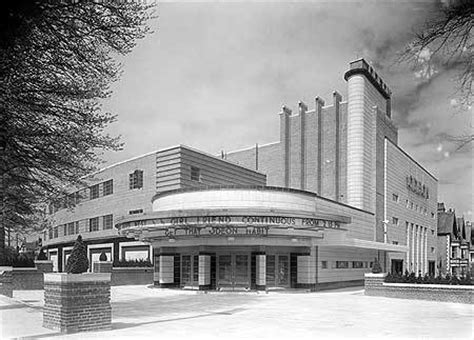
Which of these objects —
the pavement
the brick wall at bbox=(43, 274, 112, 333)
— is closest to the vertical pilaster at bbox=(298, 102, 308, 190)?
the pavement

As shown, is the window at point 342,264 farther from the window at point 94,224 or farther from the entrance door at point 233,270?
the window at point 94,224

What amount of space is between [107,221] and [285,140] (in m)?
19.6

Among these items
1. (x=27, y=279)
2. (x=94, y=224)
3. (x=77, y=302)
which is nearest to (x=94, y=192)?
(x=94, y=224)

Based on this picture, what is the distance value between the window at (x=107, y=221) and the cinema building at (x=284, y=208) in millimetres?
95

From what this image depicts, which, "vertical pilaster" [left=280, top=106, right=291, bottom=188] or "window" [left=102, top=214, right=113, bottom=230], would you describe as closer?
"window" [left=102, top=214, right=113, bottom=230]

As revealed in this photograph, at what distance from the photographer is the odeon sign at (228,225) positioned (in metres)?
28.8

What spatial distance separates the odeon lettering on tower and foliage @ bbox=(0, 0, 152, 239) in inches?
497

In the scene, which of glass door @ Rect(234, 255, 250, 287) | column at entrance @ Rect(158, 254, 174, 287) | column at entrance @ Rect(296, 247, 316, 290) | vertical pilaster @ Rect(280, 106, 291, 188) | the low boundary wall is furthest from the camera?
vertical pilaster @ Rect(280, 106, 291, 188)

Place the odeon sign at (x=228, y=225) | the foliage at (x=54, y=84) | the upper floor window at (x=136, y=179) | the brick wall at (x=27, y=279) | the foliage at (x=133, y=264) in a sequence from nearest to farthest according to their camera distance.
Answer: the foliage at (x=54, y=84)
the odeon sign at (x=228, y=225)
the brick wall at (x=27, y=279)
the foliage at (x=133, y=264)
the upper floor window at (x=136, y=179)

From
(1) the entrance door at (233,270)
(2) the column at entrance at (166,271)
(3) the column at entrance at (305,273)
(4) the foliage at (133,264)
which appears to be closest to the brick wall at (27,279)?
(2) the column at entrance at (166,271)

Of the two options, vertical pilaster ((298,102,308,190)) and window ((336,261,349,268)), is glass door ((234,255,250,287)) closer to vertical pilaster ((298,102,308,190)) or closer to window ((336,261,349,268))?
window ((336,261,349,268))

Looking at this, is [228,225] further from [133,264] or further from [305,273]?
[133,264]

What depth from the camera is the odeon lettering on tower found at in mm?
29203

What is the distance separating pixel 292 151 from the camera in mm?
56000
